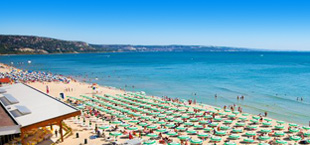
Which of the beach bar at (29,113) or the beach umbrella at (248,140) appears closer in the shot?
the beach bar at (29,113)

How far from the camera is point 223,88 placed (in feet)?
141

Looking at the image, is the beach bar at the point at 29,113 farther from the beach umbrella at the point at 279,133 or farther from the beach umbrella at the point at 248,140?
the beach umbrella at the point at 279,133

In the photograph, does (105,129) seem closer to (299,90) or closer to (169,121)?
(169,121)

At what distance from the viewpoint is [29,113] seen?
48.2ft

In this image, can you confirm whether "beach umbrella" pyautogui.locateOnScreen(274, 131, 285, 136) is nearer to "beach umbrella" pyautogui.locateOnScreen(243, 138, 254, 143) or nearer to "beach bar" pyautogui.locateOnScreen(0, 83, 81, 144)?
"beach umbrella" pyautogui.locateOnScreen(243, 138, 254, 143)

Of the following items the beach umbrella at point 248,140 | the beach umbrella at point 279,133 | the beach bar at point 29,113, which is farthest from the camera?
the beach umbrella at point 279,133

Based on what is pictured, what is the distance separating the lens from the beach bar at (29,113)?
41.9 ft

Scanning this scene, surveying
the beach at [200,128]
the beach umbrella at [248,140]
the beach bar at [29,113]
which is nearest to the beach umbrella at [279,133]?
the beach at [200,128]

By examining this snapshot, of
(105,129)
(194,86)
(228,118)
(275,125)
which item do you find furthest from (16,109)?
(194,86)

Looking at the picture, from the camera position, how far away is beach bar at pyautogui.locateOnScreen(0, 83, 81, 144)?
12.8m

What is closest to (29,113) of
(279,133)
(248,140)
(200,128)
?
(200,128)

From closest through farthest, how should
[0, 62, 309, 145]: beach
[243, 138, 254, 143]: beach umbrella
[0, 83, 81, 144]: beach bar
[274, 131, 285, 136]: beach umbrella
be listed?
1. [0, 83, 81, 144]: beach bar
2. [243, 138, 254, 143]: beach umbrella
3. [0, 62, 309, 145]: beach
4. [274, 131, 285, 136]: beach umbrella

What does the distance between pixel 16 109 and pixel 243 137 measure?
674 inches

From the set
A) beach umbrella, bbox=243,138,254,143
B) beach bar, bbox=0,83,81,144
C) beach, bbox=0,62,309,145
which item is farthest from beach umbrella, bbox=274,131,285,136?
beach bar, bbox=0,83,81,144
